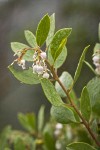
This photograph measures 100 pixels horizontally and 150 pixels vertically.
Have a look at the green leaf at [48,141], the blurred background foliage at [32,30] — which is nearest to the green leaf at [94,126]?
the green leaf at [48,141]

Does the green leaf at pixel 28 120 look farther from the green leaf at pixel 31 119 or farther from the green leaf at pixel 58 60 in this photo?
the green leaf at pixel 58 60

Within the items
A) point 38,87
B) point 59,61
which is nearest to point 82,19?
point 38,87

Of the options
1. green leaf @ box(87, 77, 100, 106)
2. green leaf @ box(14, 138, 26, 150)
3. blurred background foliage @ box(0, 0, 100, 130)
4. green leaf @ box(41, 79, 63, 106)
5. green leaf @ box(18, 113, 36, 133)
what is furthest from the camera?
blurred background foliage @ box(0, 0, 100, 130)

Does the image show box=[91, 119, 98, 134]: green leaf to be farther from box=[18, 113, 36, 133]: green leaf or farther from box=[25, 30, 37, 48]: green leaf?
box=[18, 113, 36, 133]: green leaf

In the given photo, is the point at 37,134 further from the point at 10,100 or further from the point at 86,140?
the point at 10,100

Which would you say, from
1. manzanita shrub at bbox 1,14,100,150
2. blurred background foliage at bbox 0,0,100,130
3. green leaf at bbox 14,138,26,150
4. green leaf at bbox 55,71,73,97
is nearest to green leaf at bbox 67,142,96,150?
manzanita shrub at bbox 1,14,100,150

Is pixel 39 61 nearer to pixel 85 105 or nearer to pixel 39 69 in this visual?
pixel 39 69
